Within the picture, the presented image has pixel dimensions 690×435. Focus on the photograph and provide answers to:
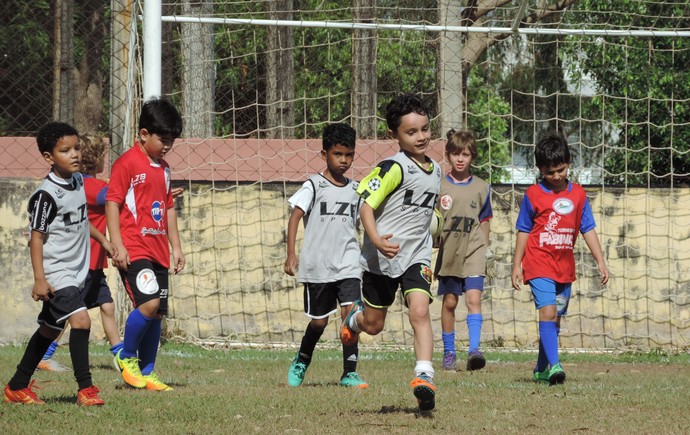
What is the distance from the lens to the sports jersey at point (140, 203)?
262 inches

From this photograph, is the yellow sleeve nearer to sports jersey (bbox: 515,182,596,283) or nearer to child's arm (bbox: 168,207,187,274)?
child's arm (bbox: 168,207,187,274)

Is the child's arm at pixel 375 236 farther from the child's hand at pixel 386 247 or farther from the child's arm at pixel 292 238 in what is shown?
the child's arm at pixel 292 238

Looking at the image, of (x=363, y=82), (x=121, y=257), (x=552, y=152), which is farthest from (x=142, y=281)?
(x=363, y=82)

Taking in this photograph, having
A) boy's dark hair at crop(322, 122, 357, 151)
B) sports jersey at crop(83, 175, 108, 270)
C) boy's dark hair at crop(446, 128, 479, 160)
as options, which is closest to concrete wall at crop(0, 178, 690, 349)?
boy's dark hair at crop(446, 128, 479, 160)

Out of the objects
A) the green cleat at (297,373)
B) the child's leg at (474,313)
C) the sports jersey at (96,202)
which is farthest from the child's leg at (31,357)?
the child's leg at (474,313)

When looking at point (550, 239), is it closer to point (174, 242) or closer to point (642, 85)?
point (174, 242)

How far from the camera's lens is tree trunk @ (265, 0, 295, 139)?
11883 mm

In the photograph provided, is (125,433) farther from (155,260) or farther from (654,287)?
(654,287)

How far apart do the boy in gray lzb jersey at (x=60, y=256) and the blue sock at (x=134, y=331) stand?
2.14ft

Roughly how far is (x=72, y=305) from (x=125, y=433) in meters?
1.17

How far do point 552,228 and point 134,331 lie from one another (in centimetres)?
284

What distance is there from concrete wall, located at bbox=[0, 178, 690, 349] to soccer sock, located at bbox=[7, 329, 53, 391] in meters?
4.68

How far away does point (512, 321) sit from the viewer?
11.2 meters

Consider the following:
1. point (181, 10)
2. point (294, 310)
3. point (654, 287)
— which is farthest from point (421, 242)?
point (181, 10)
